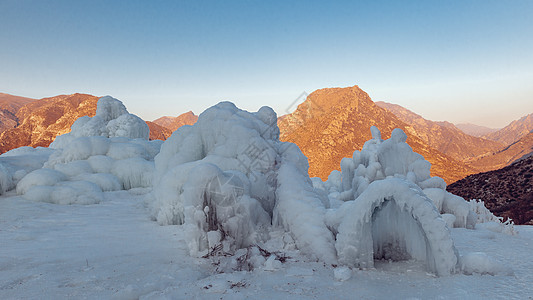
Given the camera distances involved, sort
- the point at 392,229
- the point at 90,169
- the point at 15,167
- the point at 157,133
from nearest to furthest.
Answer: the point at 392,229
the point at 15,167
the point at 90,169
the point at 157,133

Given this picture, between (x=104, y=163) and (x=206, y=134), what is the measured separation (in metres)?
10.3

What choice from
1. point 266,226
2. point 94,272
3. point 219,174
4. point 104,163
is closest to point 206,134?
point 219,174

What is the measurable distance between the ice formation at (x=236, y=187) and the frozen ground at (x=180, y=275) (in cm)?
73

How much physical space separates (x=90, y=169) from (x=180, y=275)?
48.4 feet

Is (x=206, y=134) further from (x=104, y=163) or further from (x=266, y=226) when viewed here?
(x=104, y=163)

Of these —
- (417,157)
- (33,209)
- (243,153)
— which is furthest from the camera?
(417,157)

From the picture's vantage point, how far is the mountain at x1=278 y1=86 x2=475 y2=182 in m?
75.8

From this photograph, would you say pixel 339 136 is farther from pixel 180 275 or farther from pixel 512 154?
pixel 512 154

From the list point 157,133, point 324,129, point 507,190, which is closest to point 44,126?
point 157,133

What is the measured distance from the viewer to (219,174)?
7.19 metres

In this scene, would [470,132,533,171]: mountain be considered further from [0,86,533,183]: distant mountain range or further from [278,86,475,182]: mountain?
[278,86,475,182]: mountain

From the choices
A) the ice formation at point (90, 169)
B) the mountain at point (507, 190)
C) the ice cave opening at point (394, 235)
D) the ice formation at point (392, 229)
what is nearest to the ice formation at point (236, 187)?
the ice formation at point (392, 229)

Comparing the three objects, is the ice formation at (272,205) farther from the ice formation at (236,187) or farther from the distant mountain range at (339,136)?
the distant mountain range at (339,136)

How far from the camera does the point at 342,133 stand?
86562 millimetres
